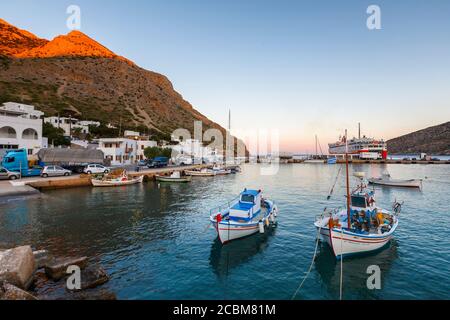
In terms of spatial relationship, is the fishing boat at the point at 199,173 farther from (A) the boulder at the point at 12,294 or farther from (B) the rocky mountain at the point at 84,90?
(B) the rocky mountain at the point at 84,90

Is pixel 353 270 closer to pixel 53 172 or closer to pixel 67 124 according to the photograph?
pixel 53 172

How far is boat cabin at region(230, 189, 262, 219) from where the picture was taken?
21.5m

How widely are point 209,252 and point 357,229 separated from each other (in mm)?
11850

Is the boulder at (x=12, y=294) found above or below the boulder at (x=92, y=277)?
above

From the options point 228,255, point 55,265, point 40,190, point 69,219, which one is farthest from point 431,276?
point 40,190

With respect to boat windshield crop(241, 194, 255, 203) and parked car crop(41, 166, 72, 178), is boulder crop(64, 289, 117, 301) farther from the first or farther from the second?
parked car crop(41, 166, 72, 178)

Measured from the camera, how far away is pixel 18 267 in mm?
11750

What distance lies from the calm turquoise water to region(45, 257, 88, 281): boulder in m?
1.56

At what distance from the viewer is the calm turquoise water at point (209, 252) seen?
42.6ft

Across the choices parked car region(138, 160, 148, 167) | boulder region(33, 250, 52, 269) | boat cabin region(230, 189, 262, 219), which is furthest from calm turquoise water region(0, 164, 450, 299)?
parked car region(138, 160, 148, 167)

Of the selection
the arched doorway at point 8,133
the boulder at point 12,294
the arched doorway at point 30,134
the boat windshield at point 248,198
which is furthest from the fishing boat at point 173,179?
the boulder at point 12,294

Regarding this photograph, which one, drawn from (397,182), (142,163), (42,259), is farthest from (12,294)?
(142,163)

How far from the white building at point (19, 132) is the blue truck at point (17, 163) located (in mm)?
5242
